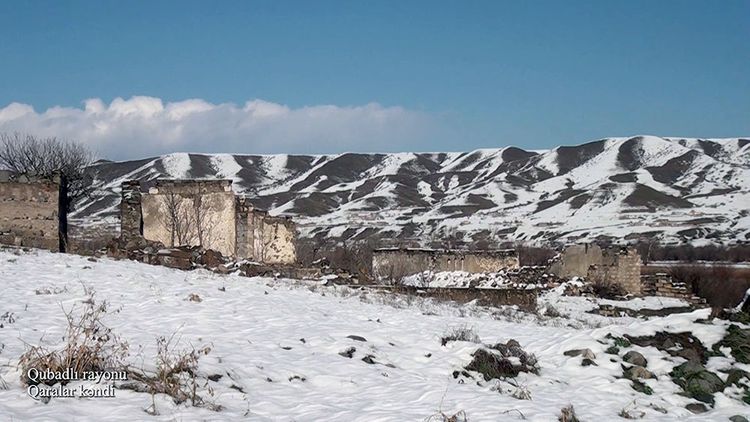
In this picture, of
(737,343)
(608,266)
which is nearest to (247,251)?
(608,266)

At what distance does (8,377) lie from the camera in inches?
232

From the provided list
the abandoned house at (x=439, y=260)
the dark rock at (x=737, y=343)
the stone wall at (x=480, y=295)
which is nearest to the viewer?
the dark rock at (x=737, y=343)

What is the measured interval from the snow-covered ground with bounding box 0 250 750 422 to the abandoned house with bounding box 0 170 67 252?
185 inches

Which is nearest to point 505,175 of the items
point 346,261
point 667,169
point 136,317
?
point 667,169

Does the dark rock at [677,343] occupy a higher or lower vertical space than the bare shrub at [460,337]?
lower

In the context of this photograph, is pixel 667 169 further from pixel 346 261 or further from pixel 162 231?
pixel 162 231

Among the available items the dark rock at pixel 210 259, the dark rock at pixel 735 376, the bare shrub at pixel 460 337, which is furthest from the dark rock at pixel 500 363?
the dark rock at pixel 210 259

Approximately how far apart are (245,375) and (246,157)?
475ft

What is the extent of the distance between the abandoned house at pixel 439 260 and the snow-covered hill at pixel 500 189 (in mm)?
31459

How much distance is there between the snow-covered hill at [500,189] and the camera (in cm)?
8019

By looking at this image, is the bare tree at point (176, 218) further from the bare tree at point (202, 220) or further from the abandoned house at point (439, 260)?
the abandoned house at point (439, 260)

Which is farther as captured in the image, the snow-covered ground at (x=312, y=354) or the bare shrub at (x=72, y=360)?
the snow-covered ground at (x=312, y=354)

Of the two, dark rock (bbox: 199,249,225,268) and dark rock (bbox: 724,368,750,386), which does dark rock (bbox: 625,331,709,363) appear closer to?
dark rock (bbox: 724,368,750,386)

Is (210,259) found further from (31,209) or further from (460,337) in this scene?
(460,337)
